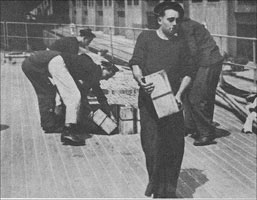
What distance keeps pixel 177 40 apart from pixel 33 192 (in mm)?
1984

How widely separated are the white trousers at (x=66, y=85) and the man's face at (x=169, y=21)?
73cm

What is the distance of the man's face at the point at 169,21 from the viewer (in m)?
1.53

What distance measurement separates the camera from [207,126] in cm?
408

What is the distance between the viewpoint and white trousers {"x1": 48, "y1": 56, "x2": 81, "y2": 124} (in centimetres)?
217

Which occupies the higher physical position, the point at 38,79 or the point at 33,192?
the point at 38,79

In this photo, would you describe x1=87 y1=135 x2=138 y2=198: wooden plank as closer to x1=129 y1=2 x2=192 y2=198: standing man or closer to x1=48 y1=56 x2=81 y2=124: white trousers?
x1=48 y1=56 x2=81 y2=124: white trousers

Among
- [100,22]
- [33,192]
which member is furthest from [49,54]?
[100,22]

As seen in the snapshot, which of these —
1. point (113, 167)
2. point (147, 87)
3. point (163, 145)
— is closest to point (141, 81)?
point (147, 87)

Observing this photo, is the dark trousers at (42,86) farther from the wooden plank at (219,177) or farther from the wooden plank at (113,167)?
the wooden plank at (219,177)

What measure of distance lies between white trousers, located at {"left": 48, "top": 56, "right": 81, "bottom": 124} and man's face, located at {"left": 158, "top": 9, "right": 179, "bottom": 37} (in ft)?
2.40

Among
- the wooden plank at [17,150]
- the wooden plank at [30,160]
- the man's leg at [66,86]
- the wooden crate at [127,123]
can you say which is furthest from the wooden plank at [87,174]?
the man's leg at [66,86]

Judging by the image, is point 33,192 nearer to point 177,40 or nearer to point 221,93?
point 177,40

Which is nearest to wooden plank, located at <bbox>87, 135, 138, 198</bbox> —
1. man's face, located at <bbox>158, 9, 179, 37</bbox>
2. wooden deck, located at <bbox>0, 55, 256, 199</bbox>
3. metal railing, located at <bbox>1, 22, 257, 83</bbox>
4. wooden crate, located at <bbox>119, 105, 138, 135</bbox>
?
wooden deck, located at <bbox>0, 55, 256, 199</bbox>

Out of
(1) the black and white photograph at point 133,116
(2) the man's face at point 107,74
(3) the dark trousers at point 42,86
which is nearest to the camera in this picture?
(1) the black and white photograph at point 133,116
